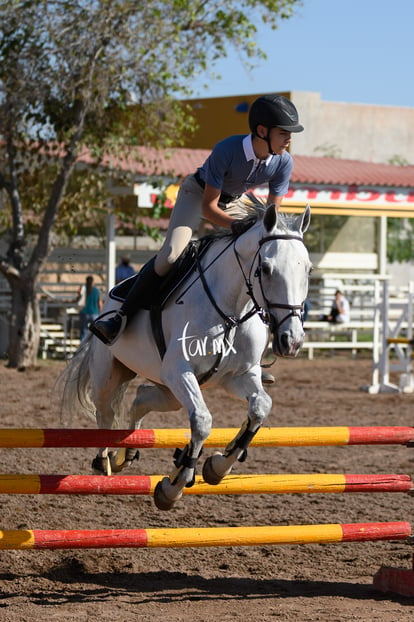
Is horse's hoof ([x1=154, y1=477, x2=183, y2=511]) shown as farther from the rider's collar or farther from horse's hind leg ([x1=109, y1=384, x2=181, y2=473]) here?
the rider's collar

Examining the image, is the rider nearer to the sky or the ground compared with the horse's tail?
nearer to the sky

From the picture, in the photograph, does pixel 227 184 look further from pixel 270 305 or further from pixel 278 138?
pixel 270 305

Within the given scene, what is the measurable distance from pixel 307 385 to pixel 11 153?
6354mm

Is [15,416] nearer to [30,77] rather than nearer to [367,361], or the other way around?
[30,77]

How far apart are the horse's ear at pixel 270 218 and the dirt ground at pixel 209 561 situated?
6.07ft

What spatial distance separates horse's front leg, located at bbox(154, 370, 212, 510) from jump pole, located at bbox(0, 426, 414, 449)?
0.22 metres

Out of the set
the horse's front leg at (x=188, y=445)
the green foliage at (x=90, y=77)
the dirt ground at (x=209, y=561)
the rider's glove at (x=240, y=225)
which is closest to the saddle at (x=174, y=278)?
the rider's glove at (x=240, y=225)

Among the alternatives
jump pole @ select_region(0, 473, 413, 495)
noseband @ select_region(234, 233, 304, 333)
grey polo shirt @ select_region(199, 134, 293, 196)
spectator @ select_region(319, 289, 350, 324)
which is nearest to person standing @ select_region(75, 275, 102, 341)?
spectator @ select_region(319, 289, 350, 324)

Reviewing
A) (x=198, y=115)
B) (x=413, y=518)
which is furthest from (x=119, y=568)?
(x=198, y=115)

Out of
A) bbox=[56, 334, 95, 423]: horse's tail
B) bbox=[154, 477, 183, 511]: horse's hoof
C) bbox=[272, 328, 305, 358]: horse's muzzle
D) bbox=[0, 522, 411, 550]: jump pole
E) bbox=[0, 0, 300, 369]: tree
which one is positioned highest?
bbox=[0, 0, 300, 369]: tree

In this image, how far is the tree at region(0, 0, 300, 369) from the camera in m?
14.9

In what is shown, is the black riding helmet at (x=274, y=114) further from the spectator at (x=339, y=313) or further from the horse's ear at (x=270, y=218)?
the spectator at (x=339, y=313)

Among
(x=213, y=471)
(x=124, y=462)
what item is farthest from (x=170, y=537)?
(x=124, y=462)

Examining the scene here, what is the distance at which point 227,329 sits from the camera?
4.78 meters
